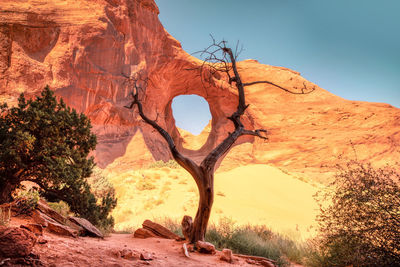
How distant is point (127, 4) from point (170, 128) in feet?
48.3

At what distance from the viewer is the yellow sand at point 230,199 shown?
907 centimetres

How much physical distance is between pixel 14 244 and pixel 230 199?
9.67 meters

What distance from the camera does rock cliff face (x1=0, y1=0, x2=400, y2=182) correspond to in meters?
16.5

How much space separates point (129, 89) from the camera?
2094 cm

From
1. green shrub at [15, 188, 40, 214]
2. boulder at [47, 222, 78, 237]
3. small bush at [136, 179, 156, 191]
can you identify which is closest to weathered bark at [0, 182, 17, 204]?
green shrub at [15, 188, 40, 214]

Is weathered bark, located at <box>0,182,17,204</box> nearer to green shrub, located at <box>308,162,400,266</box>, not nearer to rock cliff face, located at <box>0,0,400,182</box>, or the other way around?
green shrub, located at <box>308,162,400,266</box>

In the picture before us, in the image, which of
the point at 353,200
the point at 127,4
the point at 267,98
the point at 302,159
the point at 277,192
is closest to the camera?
the point at 353,200

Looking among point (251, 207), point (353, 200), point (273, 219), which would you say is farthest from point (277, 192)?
point (353, 200)

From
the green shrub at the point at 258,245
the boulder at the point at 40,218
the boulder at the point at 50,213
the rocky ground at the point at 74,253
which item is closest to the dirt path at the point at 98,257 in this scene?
the rocky ground at the point at 74,253

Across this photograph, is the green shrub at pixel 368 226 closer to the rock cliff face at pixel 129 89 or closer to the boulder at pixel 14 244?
the boulder at pixel 14 244

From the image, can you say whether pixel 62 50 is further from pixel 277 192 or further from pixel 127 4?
pixel 277 192

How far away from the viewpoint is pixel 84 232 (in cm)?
488

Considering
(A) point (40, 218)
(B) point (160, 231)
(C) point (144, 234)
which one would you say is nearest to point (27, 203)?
(A) point (40, 218)

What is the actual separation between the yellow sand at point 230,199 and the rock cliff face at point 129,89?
3.69 m
